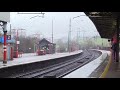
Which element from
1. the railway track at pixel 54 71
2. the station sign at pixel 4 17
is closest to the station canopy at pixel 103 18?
the railway track at pixel 54 71

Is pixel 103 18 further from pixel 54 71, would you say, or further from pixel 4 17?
pixel 4 17

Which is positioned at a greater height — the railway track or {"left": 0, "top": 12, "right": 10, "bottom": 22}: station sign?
{"left": 0, "top": 12, "right": 10, "bottom": 22}: station sign

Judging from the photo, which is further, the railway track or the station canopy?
the railway track

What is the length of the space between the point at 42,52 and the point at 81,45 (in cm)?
6060

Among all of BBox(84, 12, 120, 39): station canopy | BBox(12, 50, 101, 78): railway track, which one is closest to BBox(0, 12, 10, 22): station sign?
BBox(12, 50, 101, 78): railway track

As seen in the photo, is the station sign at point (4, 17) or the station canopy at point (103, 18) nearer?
the station canopy at point (103, 18)

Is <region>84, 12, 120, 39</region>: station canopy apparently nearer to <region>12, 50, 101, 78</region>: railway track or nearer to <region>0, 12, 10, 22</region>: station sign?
<region>12, 50, 101, 78</region>: railway track

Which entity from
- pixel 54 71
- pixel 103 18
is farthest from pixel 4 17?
pixel 103 18

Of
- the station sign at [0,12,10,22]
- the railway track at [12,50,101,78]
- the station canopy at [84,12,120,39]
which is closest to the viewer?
the station canopy at [84,12,120,39]

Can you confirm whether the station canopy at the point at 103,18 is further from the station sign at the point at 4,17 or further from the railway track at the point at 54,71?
the station sign at the point at 4,17

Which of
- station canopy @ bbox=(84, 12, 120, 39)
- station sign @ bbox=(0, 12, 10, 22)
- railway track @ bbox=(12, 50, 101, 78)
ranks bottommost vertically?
railway track @ bbox=(12, 50, 101, 78)

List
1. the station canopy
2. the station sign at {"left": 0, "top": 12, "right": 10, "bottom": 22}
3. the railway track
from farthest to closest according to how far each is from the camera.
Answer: the station sign at {"left": 0, "top": 12, "right": 10, "bottom": 22} → the railway track → the station canopy

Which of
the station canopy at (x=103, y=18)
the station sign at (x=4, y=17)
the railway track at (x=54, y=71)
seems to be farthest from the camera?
the station sign at (x=4, y=17)
